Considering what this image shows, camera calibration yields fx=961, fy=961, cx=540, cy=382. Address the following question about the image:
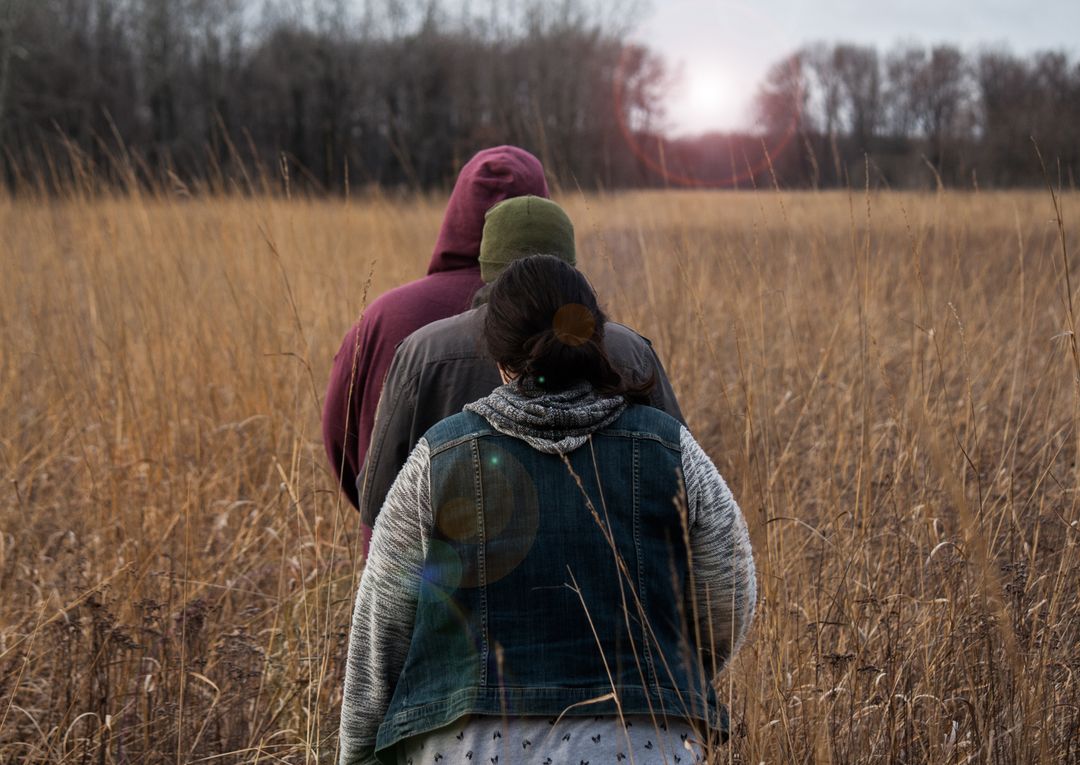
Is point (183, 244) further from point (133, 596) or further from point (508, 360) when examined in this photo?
point (508, 360)

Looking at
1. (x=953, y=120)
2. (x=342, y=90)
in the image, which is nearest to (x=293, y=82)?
(x=342, y=90)

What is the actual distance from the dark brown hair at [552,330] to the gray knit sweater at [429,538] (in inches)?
1.0

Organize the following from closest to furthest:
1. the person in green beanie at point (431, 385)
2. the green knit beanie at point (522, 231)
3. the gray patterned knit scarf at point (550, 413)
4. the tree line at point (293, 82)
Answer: the gray patterned knit scarf at point (550, 413), the person in green beanie at point (431, 385), the green knit beanie at point (522, 231), the tree line at point (293, 82)

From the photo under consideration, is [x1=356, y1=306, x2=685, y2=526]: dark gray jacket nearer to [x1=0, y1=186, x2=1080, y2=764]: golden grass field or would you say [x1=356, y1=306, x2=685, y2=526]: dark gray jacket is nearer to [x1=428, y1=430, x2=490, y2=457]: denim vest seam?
[x1=0, y1=186, x2=1080, y2=764]: golden grass field

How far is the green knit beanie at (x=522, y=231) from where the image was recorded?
6.23 feet

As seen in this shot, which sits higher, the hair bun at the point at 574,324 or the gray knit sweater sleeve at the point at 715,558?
the hair bun at the point at 574,324

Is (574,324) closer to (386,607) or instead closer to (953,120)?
(386,607)

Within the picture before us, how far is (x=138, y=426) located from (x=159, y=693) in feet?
4.89

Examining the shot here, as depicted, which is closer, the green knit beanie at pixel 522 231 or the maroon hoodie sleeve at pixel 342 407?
the green knit beanie at pixel 522 231

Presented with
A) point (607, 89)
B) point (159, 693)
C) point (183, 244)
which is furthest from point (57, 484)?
point (607, 89)

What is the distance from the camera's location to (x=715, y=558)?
136 cm

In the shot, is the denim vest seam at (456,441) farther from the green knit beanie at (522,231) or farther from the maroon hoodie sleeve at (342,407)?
the maroon hoodie sleeve at (342,407)

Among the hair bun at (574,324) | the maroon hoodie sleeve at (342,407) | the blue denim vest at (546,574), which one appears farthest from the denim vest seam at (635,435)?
the maroon hoodie sleeve at (342,407)

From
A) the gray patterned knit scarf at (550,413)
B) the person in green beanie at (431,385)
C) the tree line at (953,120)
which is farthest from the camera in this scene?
the tree line at (953,120)
